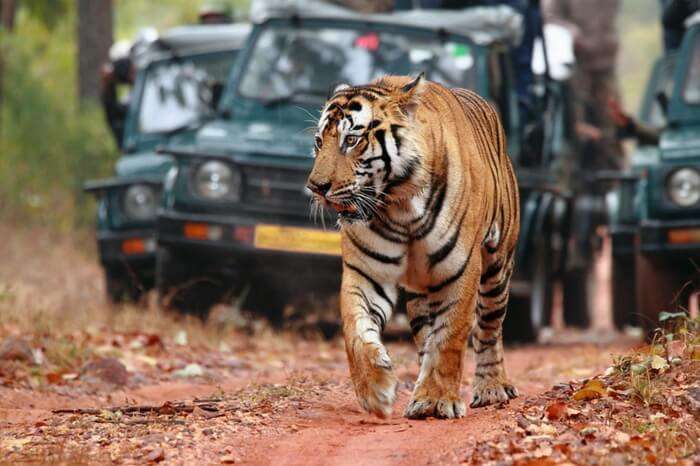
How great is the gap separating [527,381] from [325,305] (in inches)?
138

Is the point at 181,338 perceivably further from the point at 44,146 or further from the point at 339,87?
the point at 44,146

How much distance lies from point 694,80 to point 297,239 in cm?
329

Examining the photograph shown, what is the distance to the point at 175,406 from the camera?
614 cm

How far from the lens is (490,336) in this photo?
6.72 meters

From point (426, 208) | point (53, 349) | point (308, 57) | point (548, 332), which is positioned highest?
point (308, 57)

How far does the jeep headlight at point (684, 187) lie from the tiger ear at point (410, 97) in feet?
12.8

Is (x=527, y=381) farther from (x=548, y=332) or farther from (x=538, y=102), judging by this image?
(x=548, y=332)

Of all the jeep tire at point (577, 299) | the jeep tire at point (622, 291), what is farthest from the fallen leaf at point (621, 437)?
the jeep tire at point (577, 299)

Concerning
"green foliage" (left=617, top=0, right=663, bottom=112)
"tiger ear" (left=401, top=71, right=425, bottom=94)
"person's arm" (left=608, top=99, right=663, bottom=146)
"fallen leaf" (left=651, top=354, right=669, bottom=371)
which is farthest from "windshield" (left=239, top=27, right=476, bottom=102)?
"green foliage" (left=617, top=0, right=663, bottom=112)

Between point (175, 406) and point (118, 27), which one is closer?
point (175, 406)

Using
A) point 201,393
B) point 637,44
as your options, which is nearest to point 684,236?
point 201,393

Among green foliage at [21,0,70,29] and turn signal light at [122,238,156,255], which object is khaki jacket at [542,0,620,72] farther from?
turn signal light at [122,238,156,255]

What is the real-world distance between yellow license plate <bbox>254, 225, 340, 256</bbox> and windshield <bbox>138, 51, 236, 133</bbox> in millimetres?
2936

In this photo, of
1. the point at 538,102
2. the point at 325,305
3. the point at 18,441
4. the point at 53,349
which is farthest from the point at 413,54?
the point at 18,441
